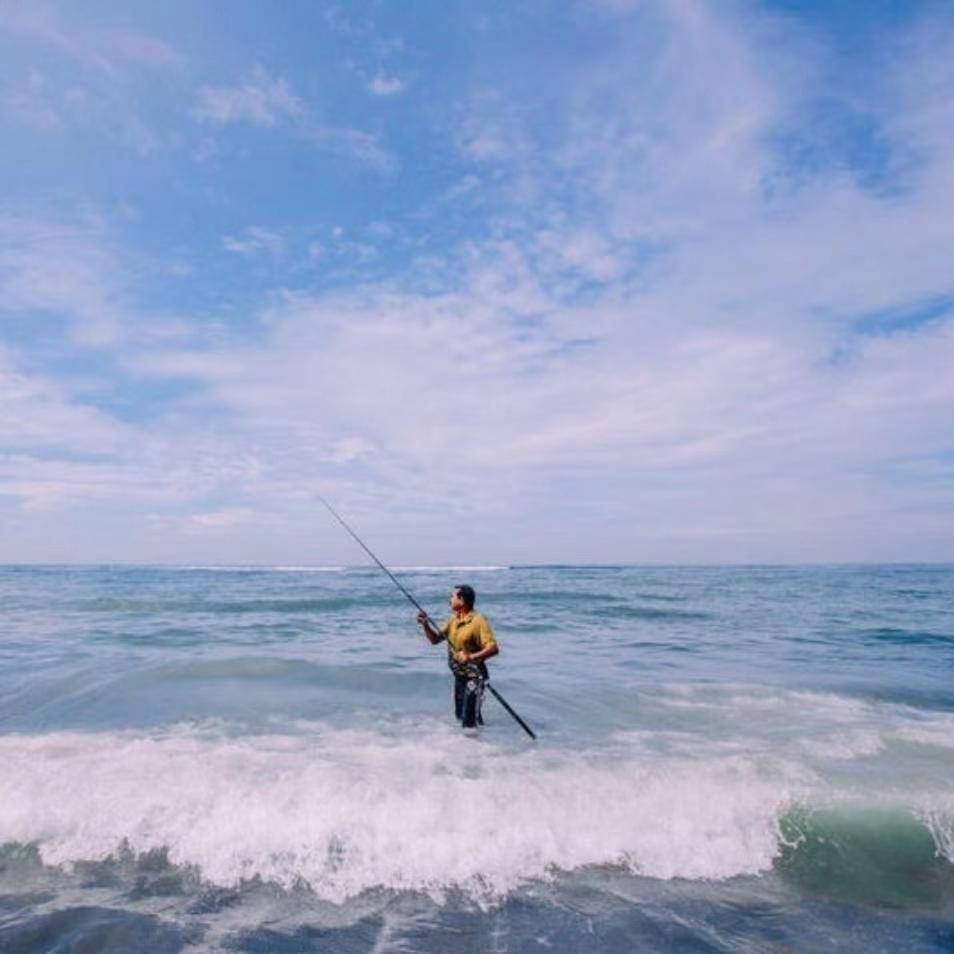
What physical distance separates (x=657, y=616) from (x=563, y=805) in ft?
70.2

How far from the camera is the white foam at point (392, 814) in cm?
576

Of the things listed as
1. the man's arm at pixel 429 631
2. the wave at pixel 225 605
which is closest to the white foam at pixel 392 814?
the man's arm at pixel 429 631

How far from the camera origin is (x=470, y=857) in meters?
5.80

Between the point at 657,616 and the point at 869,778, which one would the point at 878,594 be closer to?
the point at 657,616

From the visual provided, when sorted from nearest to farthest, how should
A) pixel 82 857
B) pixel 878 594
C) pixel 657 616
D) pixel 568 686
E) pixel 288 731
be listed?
1. pixel 82 857
2. pixel 288 731
3. pixel 568 686
4. pixel 657 616
5. pixel 878 594

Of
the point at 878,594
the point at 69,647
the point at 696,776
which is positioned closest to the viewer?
the point at 696,776

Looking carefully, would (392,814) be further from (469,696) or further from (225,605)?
(225,605)

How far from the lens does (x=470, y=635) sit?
9.01m

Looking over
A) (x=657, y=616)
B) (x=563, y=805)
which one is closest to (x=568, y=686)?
(x=563, y=805)

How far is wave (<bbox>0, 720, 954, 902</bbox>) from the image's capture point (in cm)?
575

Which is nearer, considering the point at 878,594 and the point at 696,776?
the point at 696,776

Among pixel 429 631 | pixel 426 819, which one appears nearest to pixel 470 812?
pixel 426 819

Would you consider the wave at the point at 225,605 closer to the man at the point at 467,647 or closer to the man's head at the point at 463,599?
the man at the point at 467,647

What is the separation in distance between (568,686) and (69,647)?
1284cm
